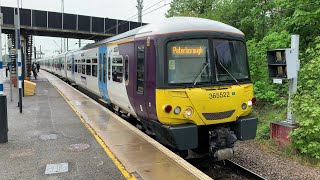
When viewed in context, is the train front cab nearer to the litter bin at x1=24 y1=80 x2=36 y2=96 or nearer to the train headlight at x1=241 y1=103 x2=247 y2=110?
the train headlight at x1=241 y1=103 x2=247 y2=110

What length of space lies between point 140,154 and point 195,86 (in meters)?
1.70

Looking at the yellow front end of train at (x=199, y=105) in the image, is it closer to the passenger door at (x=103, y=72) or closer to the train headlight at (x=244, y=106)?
the train headlight at (x=244, y=106)

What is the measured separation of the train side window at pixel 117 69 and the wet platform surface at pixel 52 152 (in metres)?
1.66

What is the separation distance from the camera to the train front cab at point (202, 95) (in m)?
6.99

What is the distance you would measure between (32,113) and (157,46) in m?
7.21

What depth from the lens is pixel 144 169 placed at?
6.03m

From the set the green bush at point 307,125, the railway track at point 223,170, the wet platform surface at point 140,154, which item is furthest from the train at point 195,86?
the green bush at point 307,125

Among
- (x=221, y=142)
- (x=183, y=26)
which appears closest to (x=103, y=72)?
(x=183, y=26)

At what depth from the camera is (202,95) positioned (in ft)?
23.1

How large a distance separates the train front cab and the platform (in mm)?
634

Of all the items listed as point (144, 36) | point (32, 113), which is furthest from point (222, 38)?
point (32, 113)

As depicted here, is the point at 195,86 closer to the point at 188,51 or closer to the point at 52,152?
the point at 188,51

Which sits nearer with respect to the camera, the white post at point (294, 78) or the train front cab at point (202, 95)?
the train front cab at point (202, 95)

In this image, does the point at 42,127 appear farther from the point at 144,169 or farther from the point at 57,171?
the point at 144,169
